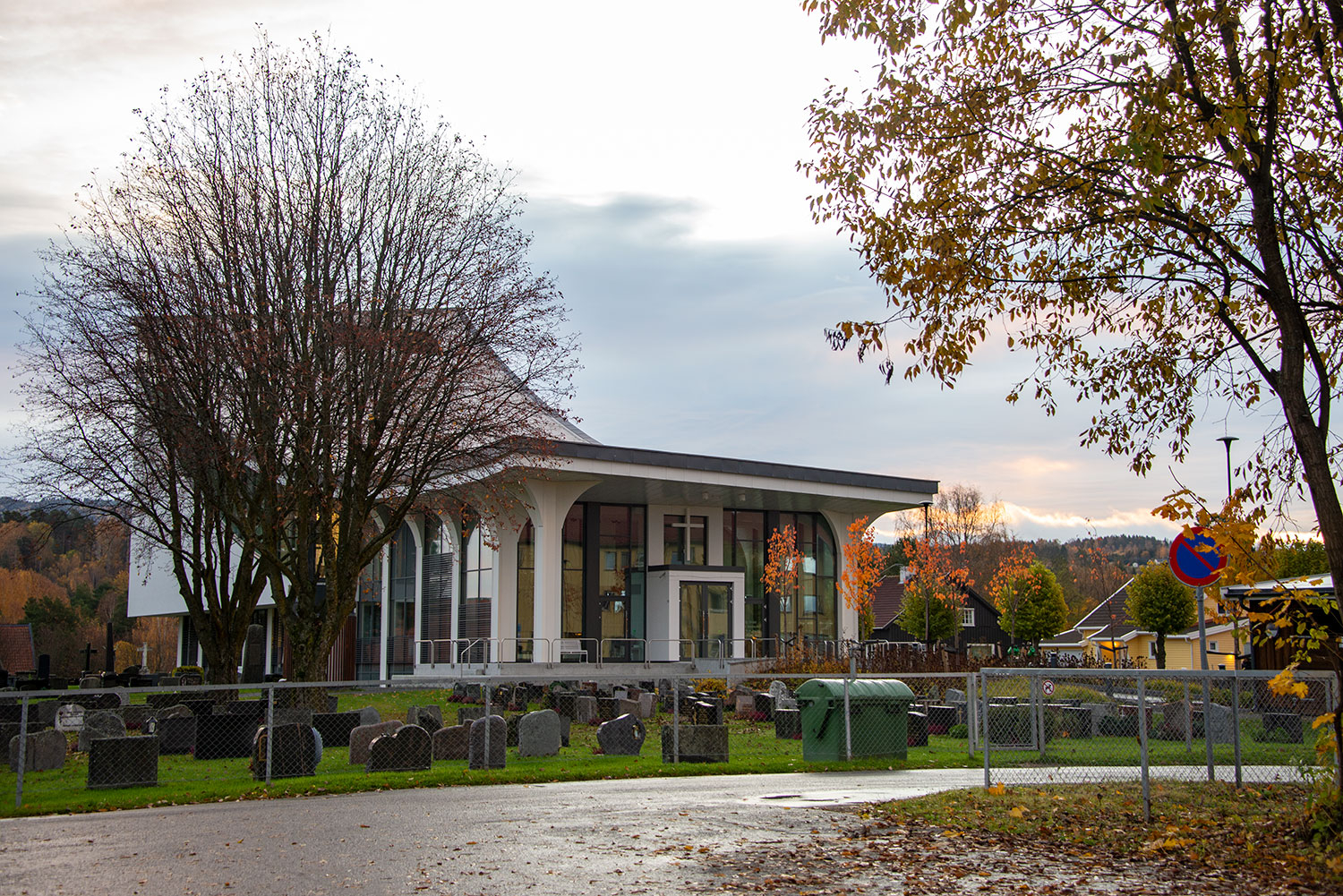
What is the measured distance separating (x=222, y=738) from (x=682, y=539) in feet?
80.1

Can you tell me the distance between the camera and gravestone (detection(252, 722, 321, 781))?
13.6m

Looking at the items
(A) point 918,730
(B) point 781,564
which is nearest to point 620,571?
(B) point 781,564

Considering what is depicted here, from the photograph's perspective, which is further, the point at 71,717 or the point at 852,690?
the point at 71,717

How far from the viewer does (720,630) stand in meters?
39.6

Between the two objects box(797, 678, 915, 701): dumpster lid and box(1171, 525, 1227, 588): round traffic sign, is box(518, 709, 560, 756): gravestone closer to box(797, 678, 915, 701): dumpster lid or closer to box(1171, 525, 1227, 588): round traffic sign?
box(797, 678, 915, 701): dumpster lid

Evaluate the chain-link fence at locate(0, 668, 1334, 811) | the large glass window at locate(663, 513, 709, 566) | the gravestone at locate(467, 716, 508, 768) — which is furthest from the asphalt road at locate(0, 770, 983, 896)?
the large glass window at locate(663, 513, 709, 566)

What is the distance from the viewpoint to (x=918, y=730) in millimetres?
18484

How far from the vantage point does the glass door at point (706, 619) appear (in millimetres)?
38781

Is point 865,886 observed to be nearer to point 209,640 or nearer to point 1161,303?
point 1161,303

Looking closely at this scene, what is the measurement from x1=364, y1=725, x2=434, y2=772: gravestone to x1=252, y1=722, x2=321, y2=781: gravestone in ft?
2.43

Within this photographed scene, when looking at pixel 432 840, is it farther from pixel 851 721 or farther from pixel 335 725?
pixel 335 725

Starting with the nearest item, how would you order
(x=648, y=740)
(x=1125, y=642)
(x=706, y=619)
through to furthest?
(x=648, y=740)
(x=706, y=619)
(x=1125, y=642)

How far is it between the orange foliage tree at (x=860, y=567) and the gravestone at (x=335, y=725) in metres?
23.8

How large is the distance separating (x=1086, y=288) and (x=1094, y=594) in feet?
370
